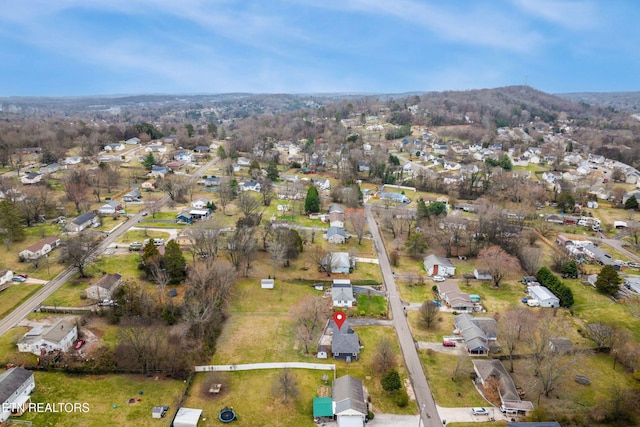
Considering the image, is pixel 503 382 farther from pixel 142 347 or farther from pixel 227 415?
pixel 142 347

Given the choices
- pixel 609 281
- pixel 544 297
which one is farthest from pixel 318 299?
pixel 609 281

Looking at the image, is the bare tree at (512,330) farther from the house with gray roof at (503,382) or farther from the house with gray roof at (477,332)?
the house with gray roof at (503,382)

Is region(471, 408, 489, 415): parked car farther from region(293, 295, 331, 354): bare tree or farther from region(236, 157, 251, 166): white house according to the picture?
region(236, 157, 251, 166): white house

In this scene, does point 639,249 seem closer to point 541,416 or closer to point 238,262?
point 541,416

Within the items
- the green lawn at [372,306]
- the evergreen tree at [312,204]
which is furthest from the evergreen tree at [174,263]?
the evergreen tree at [312,204]

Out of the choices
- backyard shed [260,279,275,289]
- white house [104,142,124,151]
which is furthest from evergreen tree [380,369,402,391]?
white house [104,142,124,151]

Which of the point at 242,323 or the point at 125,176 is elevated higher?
the point at 125,176

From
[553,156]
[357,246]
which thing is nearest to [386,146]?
[553,156]
